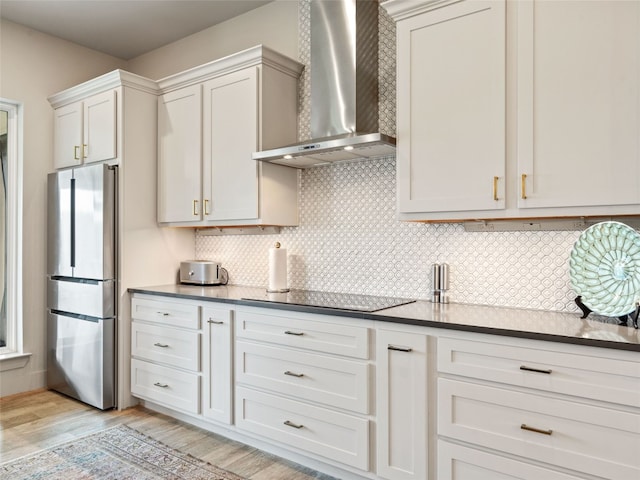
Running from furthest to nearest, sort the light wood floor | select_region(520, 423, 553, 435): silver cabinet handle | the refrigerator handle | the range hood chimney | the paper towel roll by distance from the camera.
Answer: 1. the refrigerator handle
2. the paper towel roll
3. the range hood chimney
4. the light wood floor
5. select_region(520, 423, 553, 435): silver cabinet handle

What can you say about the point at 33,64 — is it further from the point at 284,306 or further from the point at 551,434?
the point at 551,434

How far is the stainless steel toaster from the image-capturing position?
3.39 m

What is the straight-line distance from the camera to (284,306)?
2.39 metres

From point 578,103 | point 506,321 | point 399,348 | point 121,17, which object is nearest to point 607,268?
point 506,321

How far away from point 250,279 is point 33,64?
8.05 ft

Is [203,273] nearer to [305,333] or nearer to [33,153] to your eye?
[305,333]

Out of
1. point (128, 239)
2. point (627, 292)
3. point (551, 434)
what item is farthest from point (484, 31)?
point (128, 239)

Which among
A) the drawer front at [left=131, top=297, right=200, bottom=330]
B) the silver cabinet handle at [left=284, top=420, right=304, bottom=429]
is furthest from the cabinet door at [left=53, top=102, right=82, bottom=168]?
the silver cabinet handle at [left=284, top=420, right=304, bottom=429]

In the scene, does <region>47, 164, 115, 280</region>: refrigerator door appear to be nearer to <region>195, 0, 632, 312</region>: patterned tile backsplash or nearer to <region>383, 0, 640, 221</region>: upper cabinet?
<region>195, 0, 632, 312</region>: patterned tile backsplash

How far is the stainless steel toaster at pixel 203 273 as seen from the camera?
3387 mm

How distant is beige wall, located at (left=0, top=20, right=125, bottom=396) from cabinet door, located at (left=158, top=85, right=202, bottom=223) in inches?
42.0

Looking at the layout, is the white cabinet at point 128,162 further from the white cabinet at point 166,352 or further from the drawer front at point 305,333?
the drawer front at point 305,333

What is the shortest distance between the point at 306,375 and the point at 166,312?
118cm

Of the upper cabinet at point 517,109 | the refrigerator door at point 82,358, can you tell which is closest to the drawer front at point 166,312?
the refrigerator door at point 82,358
